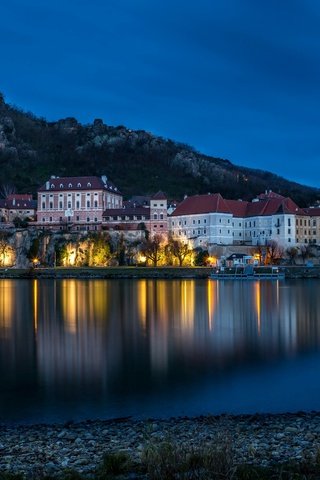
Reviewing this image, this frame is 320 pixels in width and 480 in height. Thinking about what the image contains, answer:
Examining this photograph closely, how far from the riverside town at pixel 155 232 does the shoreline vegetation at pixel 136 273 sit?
214 inches

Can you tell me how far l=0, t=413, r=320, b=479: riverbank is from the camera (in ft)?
24.7

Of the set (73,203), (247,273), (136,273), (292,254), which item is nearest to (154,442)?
(136,273)

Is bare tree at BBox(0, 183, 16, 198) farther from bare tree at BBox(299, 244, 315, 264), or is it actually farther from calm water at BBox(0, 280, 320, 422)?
calm water at BBox(0, 280, 320, 422)

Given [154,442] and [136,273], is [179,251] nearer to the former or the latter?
[136,273]

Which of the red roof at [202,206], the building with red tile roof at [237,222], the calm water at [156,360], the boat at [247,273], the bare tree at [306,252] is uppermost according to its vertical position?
the red roof at [202,206]

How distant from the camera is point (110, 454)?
7988 mm

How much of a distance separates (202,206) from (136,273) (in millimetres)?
17469

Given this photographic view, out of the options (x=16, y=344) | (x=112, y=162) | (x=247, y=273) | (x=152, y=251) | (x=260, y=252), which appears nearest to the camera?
(x=16, y=344)

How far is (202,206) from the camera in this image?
7856 cm

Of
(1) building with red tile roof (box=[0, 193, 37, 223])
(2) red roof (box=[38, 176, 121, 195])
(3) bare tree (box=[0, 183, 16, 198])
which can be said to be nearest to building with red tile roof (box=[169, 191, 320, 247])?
(2) red roof (box=[38, 176, 121, 195])

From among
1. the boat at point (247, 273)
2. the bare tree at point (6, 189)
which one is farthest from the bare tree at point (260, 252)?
the bare tree at point (6, 189)

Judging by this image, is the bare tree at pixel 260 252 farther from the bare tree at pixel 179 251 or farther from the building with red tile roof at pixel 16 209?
the building with red tile roof at pixel 16 209

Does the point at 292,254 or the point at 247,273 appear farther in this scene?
the point at 292,254

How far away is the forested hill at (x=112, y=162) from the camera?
129 meters
